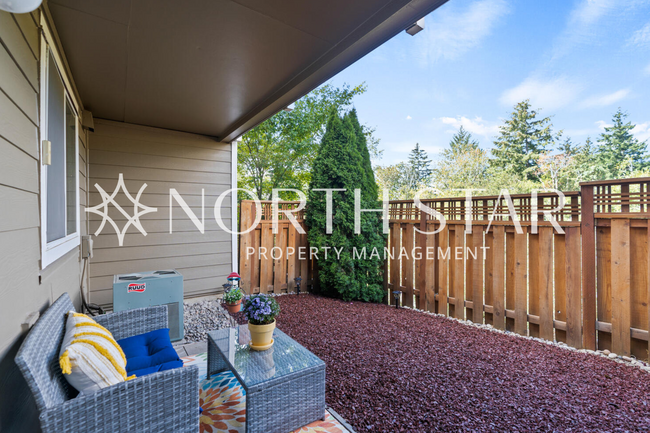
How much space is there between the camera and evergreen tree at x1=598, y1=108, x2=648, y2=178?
14828mm

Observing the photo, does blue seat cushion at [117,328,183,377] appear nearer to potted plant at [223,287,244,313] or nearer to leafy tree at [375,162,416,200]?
potted plant at [223,287,244,313]

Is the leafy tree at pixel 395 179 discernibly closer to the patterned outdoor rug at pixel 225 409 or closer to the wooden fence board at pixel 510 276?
the wooden fence board at pixel 510 276

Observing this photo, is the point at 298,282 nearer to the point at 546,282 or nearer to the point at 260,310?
the point at 260,310

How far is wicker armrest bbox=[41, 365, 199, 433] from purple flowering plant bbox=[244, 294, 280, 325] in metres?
0.57

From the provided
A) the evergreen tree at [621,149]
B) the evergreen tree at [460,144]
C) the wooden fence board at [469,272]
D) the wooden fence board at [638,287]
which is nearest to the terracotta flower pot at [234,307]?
the wooden fence board at [469,272]

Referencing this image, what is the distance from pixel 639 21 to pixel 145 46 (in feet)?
71.0

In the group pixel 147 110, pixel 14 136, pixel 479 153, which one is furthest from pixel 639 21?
pixel 14 136

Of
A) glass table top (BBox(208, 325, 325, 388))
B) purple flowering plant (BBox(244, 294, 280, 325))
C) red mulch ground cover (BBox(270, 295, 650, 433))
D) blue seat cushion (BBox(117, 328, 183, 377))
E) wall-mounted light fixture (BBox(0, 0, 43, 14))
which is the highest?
wall-mounted light fixture (BBox(0, 0, 43, 14))

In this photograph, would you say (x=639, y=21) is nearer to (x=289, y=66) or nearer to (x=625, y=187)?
(x=625, y=187)

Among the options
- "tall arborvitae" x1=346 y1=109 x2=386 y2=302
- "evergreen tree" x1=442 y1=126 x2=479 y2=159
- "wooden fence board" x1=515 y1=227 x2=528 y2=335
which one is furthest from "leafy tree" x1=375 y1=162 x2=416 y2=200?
"wooden fence board" x1=515 y1=227 x2=528 y2=335

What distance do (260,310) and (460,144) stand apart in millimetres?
20644

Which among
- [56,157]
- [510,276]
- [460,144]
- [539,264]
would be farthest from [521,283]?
[460,144]

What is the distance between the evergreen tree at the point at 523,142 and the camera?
651 inches

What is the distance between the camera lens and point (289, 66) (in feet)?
7.80
